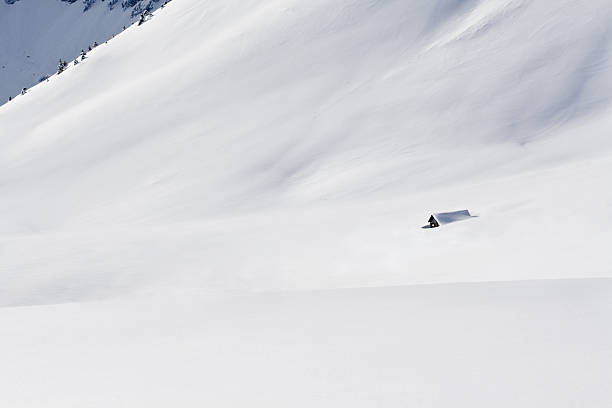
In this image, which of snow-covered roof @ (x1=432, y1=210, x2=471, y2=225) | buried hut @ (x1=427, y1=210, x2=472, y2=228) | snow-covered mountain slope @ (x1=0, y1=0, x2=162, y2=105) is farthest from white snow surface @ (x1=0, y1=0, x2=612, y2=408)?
snow-covered mountain slope @ (x1=0, y1=0, x2=162, y2=105)

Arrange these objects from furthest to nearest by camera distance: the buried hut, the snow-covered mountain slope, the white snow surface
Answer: the snow-covered mountain slope → the buried hut → the white snow surface

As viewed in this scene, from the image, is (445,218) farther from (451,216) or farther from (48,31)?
(48,31)

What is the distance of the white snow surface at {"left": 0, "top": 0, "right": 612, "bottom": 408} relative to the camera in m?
7.21

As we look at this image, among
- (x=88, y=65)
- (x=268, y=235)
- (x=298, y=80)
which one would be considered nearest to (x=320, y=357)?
(x=268, y=235)

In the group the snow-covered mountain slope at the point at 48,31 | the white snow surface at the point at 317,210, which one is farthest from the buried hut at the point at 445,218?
the snow-covered mountain slope at the point at 48,31

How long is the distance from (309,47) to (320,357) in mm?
43242

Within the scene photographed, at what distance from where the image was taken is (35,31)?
15400 cm

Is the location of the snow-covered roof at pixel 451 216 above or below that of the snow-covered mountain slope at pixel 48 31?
below

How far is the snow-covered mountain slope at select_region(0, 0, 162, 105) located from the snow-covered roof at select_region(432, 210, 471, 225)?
12964 cm

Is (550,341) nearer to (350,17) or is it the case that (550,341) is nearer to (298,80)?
(298,80)

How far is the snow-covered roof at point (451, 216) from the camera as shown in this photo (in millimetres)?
21298

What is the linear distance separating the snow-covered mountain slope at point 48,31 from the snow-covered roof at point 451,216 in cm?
12964

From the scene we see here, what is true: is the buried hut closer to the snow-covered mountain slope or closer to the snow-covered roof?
the snow-covered roof

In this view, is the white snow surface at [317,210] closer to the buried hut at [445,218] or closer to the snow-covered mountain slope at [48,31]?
the buried hut at [445,218]
